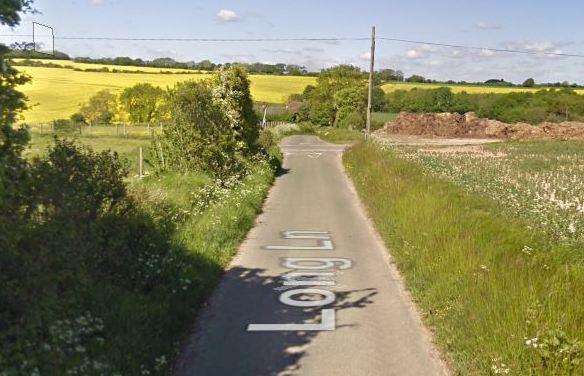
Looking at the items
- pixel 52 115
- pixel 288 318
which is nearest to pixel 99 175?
pixel 288 318

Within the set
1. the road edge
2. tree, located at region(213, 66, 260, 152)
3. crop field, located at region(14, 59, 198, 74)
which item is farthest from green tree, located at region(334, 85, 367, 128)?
the road edge

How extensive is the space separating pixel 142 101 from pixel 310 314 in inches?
2295

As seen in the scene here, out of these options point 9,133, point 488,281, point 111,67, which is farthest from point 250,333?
point 111,67

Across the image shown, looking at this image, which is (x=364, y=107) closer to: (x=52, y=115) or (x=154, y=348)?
(x=52, y=115)

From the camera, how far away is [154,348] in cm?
661

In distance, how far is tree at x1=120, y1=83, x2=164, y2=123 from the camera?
205 feet

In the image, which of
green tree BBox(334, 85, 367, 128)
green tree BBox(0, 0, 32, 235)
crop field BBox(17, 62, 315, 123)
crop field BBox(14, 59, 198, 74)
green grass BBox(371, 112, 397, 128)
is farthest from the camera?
crop field BBox(14, 59, 198, 74)

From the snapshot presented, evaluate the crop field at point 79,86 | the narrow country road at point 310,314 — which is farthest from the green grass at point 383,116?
the narrow country road at point 310,314

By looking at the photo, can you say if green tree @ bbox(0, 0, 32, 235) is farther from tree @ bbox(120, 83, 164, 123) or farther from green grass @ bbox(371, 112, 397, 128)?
green grass @ bbox(371, 112, 397, 128)

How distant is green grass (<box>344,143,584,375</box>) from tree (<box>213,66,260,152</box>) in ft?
36.4

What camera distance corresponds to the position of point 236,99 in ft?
79.2

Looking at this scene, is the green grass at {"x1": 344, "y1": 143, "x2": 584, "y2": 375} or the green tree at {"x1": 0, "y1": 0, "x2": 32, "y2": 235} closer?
the green tree at {"x1": 0, "y1": 0, "x2": 32, "y2": 235}

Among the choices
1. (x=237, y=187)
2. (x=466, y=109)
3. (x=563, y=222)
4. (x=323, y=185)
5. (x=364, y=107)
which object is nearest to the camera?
(x=563, y=222)

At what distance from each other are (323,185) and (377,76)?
114 meters
